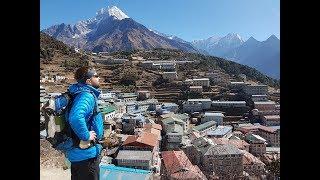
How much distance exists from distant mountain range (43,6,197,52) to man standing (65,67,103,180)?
272 feet

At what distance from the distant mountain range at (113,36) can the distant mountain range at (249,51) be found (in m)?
16.5

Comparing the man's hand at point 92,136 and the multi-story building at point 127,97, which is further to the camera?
the multi-story building at point 127,97

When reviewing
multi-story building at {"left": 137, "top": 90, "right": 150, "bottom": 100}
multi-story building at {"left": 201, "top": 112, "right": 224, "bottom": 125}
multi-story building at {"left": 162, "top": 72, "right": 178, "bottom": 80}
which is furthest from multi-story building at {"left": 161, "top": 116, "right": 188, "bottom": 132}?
multi-story building at {"left": 162, "top": 72, "right": 178, "bottom": 80}

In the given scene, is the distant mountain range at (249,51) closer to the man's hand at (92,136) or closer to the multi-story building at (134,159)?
the multi-story building at (134,159)

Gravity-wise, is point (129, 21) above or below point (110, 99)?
above

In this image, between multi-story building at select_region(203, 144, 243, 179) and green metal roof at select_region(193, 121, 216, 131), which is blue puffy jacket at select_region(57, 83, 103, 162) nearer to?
multi-story building at select_region(203, 144, 243, 179)

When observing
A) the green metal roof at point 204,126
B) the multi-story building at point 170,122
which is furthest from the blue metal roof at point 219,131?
the multi-story building at point 170,122

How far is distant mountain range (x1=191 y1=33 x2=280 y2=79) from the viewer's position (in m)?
77.6

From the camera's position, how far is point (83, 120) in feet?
4.81

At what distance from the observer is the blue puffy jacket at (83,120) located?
1.47 meters
